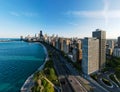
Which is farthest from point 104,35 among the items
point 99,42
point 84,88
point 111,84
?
point 84,88

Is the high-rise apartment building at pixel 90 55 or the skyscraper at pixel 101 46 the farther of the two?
the skyscraper at pixel 101 46

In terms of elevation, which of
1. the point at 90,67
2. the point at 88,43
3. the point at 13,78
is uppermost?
the point at 88,43

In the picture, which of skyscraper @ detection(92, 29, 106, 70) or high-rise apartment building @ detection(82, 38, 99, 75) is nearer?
high-rise apartment building @ detection(82, 38, 99, 75)

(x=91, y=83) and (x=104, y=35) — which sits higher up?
(x=104, y=35)

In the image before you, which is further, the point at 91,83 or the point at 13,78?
the point at 13,78

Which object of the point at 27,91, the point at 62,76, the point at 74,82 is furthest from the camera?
the point at 62,76

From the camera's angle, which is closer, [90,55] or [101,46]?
[90,55]

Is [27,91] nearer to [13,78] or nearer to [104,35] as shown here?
[13,78]

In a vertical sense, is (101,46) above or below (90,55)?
above
